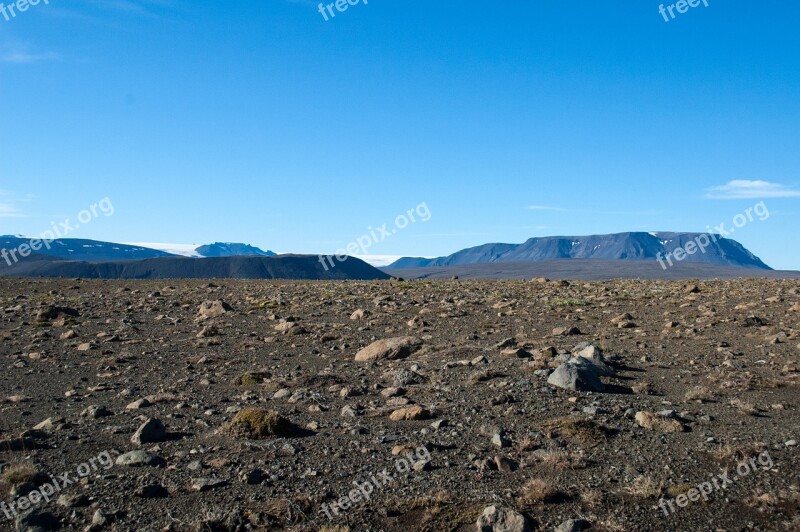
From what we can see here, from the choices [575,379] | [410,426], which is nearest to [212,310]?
[410,426]

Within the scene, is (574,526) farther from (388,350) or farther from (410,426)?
(388,350)

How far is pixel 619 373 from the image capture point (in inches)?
527

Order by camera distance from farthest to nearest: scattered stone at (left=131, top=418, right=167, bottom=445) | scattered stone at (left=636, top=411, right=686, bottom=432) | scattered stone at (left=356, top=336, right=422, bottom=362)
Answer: scattered stone at (left=356, top=336, right=422, bottom=362) < scattered stone at (left=636, top=411, right=686, bottom=432) < scattered stone at (left=131, top=418, right=167, bottom=445)

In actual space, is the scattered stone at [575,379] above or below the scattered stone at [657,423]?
above

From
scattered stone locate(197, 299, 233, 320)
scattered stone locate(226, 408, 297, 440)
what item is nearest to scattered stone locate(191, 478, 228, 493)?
scattered stone locate(226, 408, 297, 440)

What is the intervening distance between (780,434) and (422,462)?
5.46 metres

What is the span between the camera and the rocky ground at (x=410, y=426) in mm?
7566

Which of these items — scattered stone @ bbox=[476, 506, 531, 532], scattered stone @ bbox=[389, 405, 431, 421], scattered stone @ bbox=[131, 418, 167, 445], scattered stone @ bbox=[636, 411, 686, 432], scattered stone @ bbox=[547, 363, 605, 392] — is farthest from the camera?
scattered stone @ bbox=[547, 363, 605, 392]

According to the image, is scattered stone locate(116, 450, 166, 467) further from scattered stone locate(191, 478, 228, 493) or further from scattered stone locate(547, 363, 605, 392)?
scattered stone locate(547, 363, 605, 392)

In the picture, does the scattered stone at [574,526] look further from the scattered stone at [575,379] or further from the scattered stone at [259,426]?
the scattered stone at [575,379]

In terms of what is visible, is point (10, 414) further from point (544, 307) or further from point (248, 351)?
point (544, 307)

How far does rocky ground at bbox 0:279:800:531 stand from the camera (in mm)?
7566

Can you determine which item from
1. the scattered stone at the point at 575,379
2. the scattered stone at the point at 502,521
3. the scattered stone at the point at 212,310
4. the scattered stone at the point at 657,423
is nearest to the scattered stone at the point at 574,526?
the scattered stone at the point at 502,521

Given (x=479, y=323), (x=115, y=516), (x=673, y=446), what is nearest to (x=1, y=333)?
(x=479, y=323)
